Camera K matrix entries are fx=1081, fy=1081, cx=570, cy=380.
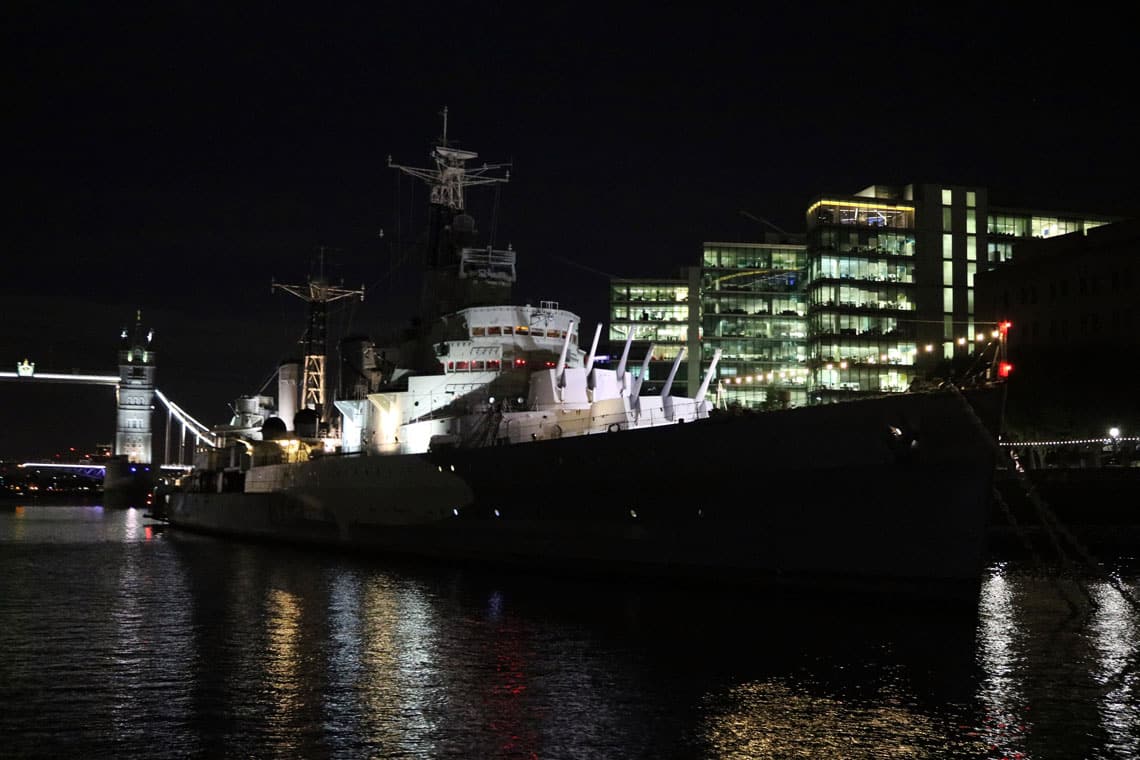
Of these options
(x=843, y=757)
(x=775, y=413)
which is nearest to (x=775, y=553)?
(x=775, y=413)

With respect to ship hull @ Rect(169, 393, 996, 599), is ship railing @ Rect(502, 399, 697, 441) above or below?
above

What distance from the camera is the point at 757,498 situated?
63.7 feet

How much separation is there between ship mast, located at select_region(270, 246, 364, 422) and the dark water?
20.9m

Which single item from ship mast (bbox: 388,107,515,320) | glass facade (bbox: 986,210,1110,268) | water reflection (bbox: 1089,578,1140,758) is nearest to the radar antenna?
ship mast (bbox: 388,107,515,320)

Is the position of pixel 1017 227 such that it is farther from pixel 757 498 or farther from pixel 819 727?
pixel 819 727

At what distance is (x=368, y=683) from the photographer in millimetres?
13430

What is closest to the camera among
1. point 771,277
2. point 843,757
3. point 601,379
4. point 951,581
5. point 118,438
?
point 843,757

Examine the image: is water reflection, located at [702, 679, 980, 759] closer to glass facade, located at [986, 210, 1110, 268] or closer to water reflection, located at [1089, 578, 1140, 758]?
water reflection, located at [1089, 578, 1140, 758]

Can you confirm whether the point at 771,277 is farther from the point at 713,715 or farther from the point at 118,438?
the point at 118,438

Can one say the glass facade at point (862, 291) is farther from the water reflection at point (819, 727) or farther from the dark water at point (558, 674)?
the water reflection at point (819, 727)

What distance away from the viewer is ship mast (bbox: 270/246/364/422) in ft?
144

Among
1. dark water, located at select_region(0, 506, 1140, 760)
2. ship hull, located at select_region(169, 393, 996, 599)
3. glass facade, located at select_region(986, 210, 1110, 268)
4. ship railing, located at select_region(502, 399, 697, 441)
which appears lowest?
dark water, located at select_region(0, 506, 1140, 760)

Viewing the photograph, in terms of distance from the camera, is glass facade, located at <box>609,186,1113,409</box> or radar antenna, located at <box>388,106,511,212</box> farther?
glass facade, located at <box>609,186,1113,409</box>

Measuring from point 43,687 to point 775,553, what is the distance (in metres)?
11.8
